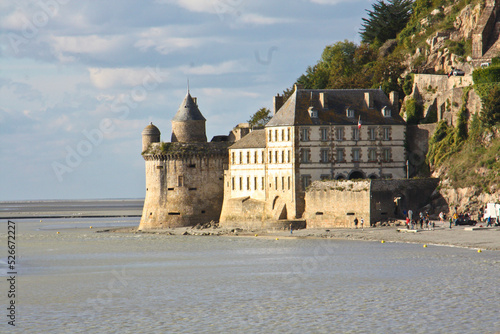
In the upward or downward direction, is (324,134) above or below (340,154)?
above

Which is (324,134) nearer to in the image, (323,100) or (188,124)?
(323,100)

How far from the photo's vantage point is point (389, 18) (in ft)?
391

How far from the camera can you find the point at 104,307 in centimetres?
4628

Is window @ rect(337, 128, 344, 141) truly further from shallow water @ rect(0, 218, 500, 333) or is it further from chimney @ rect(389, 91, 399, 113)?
shallow water @ rect(0, 218, 500, 333)

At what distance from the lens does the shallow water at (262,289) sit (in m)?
40.9

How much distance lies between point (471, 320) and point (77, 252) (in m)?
46.4

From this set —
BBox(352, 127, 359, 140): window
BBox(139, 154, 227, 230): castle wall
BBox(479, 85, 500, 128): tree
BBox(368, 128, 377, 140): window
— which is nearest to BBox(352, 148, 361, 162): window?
BBox(352, 127, 359, 140): window

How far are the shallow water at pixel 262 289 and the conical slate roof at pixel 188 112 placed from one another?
2433 centimetres

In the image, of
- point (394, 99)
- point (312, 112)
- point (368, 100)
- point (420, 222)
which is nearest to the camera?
point (420, 222)

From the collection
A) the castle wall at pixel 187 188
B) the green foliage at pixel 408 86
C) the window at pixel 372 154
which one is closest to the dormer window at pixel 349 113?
the window at pixel 372 154

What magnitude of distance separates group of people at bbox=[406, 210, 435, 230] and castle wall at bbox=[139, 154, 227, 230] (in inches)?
1074

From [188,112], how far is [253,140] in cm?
982

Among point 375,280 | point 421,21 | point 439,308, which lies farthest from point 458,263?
point 421,21

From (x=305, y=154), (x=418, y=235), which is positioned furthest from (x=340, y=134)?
(x=418, y=235)
